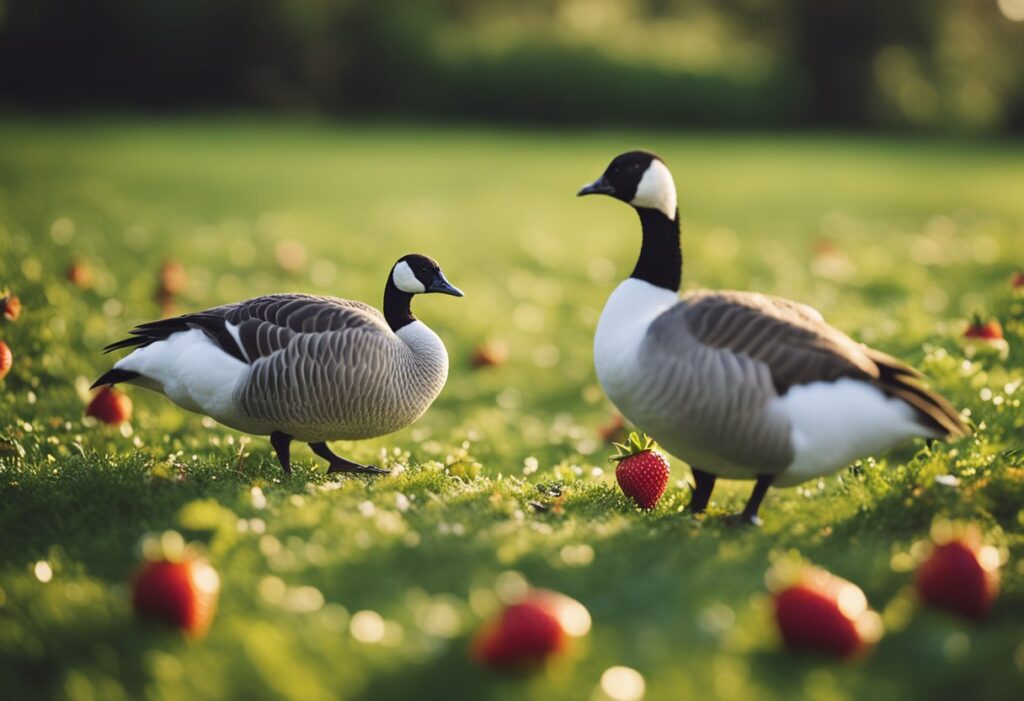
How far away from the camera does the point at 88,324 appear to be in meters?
11.5

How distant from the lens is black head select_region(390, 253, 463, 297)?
306 inches

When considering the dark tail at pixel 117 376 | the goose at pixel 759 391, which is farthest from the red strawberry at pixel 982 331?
the dark tail at pixel 117 376

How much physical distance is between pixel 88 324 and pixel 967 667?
9906mm

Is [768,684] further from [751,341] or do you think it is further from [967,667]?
[751,341]

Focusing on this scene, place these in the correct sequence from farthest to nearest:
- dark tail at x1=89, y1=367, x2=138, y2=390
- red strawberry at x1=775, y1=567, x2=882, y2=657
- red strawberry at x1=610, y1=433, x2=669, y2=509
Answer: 1. dark tail at x1=89, y1=367, x2=138, y2=390
2. red strawberry at x1=610, y1=433, x2=669, y2=509
3. red strawberry at x1=775, y1=567, x2=882, y2=657

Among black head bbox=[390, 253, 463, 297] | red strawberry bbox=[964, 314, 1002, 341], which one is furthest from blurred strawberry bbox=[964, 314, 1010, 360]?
black head bbox=[390, 253, 463, 297]

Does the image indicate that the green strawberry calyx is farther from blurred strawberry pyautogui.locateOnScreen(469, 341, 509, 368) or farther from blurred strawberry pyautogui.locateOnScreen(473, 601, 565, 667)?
blurred strawberry pyautogui.locateOnScreen(469, 341, 509, 368)

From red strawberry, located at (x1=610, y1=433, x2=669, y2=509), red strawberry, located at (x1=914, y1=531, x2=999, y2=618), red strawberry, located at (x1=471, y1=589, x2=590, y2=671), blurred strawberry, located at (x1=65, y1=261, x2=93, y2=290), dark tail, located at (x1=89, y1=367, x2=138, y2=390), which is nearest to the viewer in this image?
red strawberry, located at (x1=471, y1=589, x2=590, y2=671)

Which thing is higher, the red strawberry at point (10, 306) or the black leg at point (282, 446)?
the red strawberry at point (10, 306)

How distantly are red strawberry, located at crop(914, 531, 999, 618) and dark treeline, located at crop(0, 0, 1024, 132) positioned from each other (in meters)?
35.9

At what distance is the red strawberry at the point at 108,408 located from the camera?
884 centimetres

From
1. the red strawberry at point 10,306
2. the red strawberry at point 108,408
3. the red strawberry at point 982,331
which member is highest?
the red strawberry at point 982,331

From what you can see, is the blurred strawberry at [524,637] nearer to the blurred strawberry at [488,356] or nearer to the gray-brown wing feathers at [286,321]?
the gray-brown wing feathers at [286,321]

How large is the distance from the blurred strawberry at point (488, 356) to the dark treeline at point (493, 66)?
2867cm
